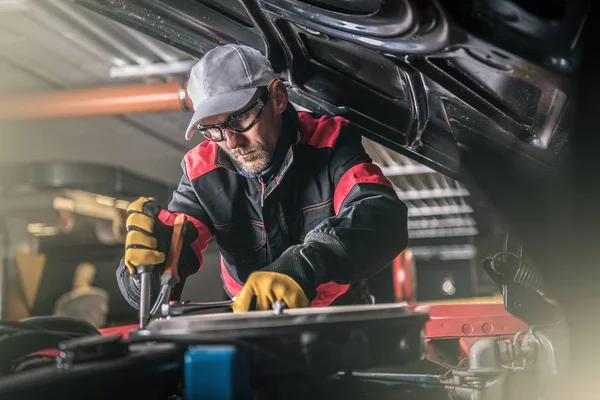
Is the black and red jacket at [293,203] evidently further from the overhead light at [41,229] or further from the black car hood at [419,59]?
the overhead light at [41,229]

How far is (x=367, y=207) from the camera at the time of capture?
3.02ft

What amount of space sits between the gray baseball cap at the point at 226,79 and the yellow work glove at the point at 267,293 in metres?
0.26

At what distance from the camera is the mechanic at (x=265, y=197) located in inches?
34.7

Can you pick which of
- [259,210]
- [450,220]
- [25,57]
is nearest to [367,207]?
[259,210]

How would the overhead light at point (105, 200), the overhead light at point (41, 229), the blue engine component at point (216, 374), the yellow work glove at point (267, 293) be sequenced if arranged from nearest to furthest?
the blue engine component at point (216, 374) < the yellow work glove at point (267, 293) < the overhead light at point (105, 200) < the overhead light at point (41, 229)

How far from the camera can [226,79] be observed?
3.03 ft

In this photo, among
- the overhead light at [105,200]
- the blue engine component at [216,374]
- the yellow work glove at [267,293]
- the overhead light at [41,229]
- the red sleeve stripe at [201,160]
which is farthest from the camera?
the overhead light at [41,229]

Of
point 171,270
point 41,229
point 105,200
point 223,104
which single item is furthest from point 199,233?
point 41,229

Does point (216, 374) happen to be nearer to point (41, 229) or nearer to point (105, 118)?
point (105, 118)

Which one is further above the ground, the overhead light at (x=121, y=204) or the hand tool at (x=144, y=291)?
the overhead light at (x=121, y=204)

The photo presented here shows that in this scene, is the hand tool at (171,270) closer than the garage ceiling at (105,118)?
Yes

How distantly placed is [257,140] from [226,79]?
0.10 meters

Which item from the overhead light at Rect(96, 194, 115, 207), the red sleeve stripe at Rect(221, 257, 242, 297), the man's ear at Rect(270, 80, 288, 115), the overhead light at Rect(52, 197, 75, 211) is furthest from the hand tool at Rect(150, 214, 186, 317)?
the overhead light at Rect(52, 197, 75, 211)

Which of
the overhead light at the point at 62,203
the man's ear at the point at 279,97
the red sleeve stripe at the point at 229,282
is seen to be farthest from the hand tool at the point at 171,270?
the overhead light at the point at 62,203
